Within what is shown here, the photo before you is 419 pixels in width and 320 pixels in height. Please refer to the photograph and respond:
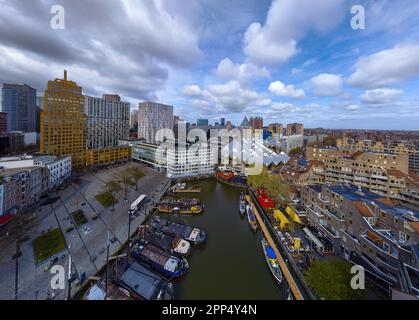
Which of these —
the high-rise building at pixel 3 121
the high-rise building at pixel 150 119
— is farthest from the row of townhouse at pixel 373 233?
the high-rise building at pixel 3 121

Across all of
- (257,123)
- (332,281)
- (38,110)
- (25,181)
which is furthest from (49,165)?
(257,123)

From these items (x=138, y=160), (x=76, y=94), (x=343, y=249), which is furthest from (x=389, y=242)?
(x=76, y=94)

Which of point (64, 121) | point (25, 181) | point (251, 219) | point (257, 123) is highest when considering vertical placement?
point (257, 123)

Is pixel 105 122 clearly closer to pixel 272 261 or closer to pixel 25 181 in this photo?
→ pixel 25 181

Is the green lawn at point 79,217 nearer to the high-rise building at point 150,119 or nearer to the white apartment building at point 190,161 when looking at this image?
the white apartment building at point 190,161

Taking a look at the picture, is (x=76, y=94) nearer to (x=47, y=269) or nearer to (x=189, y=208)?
(x=189, y=208)

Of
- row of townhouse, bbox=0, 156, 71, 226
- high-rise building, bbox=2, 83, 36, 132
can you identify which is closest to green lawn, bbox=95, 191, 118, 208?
row of townhouse, bbox=0, 156, 71, 226
